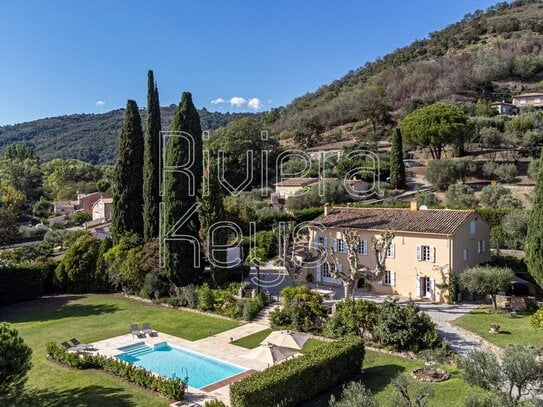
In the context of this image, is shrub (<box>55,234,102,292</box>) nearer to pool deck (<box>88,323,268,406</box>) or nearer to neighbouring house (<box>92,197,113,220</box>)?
pool deck (<box>88,323,268,406</box>)

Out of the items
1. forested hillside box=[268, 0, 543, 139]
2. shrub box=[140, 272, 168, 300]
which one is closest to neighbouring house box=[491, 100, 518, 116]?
forested hillside box=[268, 0, 543, 139]

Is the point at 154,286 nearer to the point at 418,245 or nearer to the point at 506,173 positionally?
the point at 418,245

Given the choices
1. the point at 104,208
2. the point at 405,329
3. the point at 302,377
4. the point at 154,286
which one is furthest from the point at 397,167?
the point at 302,377

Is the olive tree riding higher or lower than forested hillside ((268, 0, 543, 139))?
lower

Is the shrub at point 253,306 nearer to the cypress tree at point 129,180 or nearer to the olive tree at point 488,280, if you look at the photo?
the olive tree at point 488,280

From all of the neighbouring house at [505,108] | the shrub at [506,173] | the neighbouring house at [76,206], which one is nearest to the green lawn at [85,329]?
the shrub at [506,173]

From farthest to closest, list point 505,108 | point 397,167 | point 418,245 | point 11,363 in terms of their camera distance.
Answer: point 505,108, point 397,167, point 418,245, point 11,363
